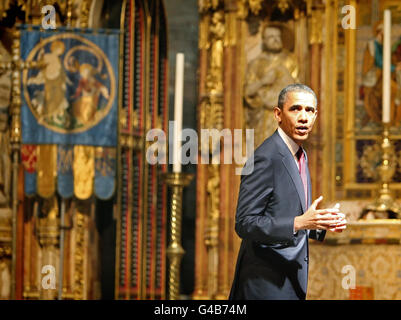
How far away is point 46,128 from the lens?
23.0ft

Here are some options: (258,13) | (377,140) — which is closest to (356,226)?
(377,140)

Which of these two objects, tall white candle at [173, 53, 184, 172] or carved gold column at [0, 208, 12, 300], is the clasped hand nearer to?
tall white candle at [173, 53, 184, 172]

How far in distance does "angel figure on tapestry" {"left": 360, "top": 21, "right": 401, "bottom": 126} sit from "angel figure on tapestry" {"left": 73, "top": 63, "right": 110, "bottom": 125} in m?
2.19

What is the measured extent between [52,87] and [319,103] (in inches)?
87.8

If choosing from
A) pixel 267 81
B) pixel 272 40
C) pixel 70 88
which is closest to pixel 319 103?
pixel 267 81

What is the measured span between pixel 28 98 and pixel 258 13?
2090mm

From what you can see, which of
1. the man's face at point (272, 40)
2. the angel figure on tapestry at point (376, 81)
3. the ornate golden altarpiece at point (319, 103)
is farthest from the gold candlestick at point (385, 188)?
the man's face at point (272, 40)

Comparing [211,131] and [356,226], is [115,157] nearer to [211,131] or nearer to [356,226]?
[211,131]

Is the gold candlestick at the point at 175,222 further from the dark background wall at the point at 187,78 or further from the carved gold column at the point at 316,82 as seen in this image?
the dark background wall at the point at 187,78

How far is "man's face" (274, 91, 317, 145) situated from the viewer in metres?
3.05

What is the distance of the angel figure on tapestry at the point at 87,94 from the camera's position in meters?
7.08

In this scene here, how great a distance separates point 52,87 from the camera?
23.3ft

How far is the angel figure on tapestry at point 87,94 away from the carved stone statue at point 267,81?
1.24m

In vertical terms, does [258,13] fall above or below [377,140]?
above
